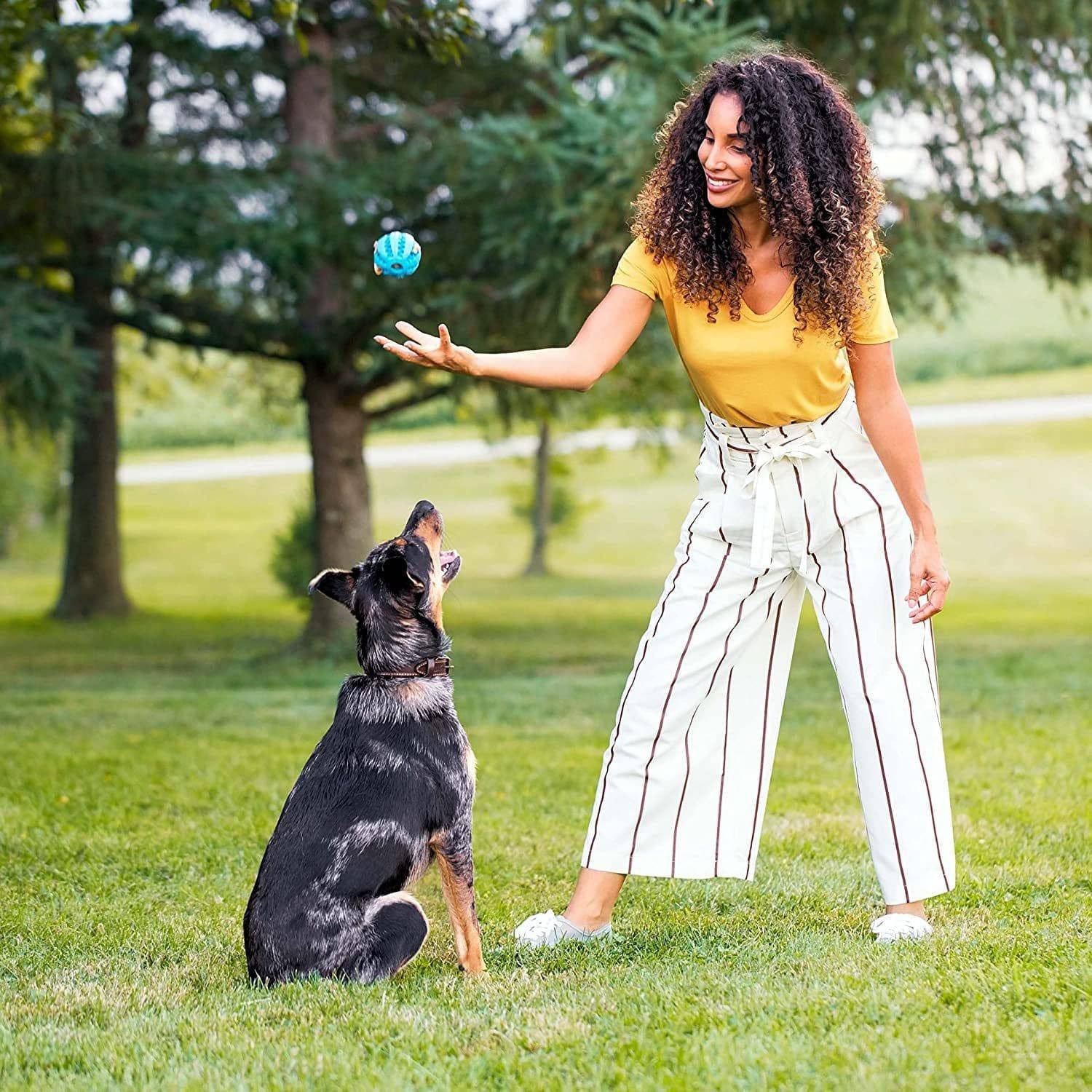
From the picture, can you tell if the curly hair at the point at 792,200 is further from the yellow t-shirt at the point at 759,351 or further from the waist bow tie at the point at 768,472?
the waist bow tie at the point at 768,472

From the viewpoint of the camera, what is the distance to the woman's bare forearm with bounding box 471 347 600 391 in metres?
3.42

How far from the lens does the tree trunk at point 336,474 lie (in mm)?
14758

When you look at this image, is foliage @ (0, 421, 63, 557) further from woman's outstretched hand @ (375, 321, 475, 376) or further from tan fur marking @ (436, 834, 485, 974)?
woman's outstretched hand @ (375, 321, 475, 376)

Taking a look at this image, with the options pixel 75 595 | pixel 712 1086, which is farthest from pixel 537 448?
pixel 712 1086

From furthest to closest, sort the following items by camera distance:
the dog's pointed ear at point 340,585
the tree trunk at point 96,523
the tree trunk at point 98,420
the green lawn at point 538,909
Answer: the tree trunk at point 96,523
the tree trunk at point 98,420
the dog's pointed ear at point 340,585
the green lawn at point 538,909

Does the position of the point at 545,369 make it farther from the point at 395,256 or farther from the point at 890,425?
the point at 890,425

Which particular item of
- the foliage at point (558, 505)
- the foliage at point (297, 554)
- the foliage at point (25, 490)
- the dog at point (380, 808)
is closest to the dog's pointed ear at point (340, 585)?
the dog at point (380, 808)

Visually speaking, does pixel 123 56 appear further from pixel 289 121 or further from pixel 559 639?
pixel 559 639

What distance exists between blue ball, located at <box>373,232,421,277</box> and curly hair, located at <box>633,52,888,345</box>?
72cm

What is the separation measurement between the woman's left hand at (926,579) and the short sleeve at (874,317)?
1.85 ft

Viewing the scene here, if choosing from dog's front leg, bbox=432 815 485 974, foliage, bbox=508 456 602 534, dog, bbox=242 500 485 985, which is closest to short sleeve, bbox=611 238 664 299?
dog, bbox=242 500 485 985

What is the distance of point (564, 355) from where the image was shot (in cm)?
364

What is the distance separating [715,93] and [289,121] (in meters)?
11.9

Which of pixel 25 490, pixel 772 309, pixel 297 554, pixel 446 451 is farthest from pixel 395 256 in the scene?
pixel 446 451
